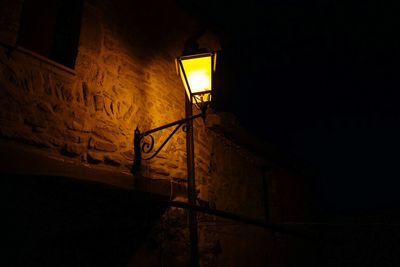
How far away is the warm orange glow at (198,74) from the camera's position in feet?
14.4

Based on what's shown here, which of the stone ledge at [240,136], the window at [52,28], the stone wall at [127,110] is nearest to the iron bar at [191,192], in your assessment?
the stone wall at [127,110]

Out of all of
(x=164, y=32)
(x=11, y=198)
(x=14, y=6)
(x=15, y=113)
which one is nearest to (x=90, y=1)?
(x=14, y=6)

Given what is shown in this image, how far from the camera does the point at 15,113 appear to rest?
11.3 feet

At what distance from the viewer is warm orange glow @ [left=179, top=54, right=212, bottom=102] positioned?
4398 millimetres

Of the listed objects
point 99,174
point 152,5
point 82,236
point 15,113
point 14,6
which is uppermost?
point 152,5

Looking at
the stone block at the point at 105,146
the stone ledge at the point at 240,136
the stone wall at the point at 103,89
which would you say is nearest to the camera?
the stone wall at the point at 103,89

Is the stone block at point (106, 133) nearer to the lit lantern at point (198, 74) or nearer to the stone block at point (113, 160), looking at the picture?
the stone block at point (113, 160)

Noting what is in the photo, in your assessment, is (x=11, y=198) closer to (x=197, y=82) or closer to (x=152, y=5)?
(x=197, y=82)

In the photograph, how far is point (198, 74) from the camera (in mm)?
4461

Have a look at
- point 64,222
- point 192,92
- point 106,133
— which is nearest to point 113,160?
point 106,133

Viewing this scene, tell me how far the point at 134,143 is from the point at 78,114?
89cm

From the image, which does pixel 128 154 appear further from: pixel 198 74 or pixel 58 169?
pixel 198 74

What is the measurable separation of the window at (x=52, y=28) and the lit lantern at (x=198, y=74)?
132 centimetres

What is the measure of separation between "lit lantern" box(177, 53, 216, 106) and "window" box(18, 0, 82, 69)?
1.32m
